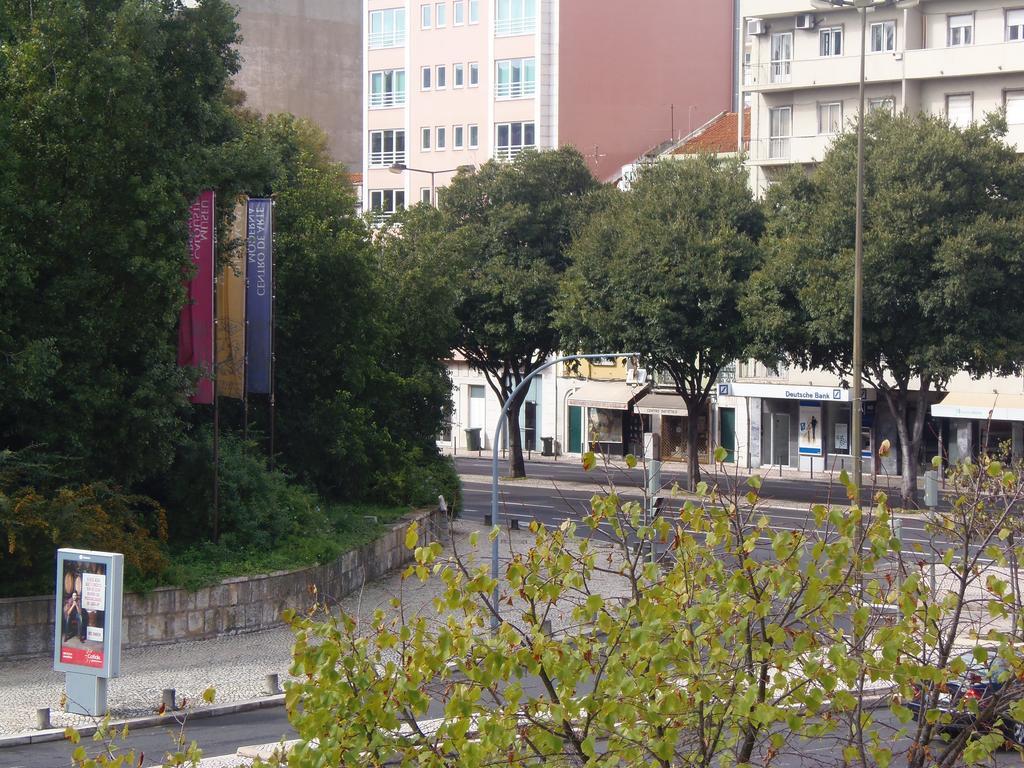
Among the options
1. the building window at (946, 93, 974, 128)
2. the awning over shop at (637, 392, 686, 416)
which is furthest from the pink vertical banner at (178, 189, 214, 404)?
the awning over shop at (637, 392, 686, 416)

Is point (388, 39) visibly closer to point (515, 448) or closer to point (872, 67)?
point (515, 448)

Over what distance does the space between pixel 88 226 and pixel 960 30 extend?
3643 centimetres

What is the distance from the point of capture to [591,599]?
609cm

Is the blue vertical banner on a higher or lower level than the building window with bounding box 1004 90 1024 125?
lower

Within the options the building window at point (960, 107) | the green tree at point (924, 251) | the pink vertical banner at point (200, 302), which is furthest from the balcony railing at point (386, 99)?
the pink vertical banner at point (200, 302)

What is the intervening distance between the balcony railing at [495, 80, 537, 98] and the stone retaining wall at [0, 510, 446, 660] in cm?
4088

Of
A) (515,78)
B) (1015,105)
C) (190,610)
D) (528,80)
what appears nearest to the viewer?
(190,610)

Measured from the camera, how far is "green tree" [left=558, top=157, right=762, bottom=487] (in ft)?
137

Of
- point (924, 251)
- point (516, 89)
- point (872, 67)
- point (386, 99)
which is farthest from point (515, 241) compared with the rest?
point (386, 99)

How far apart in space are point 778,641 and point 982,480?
2.91 metres

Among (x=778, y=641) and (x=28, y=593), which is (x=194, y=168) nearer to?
(x=28, y=593)

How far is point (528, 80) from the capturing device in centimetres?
6388

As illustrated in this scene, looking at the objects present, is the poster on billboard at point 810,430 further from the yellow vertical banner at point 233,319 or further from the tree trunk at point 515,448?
the yellow vertical banner at point 233,319

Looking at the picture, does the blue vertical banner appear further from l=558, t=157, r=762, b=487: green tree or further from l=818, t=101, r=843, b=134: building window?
l=818, t=101, r=843, b=134: building window
